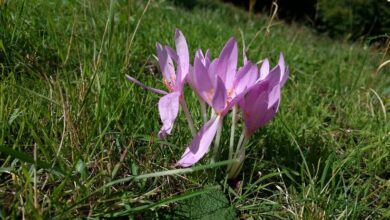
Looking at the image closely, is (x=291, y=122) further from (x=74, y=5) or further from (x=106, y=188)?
(x=74, y=5)

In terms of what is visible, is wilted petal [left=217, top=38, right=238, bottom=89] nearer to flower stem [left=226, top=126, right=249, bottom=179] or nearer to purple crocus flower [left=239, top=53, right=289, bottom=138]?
purple crocus flower [left=239, top=53, right=289, bottom=138]

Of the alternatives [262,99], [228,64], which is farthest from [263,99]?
[228,64]

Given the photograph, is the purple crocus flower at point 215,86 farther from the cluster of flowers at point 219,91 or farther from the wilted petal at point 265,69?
the wilted petal at point 265,69

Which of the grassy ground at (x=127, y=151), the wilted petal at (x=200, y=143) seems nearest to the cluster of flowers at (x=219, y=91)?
the wilted petal at (x=200, y=143)

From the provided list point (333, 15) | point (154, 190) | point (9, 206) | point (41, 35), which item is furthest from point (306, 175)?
point (333, 15)

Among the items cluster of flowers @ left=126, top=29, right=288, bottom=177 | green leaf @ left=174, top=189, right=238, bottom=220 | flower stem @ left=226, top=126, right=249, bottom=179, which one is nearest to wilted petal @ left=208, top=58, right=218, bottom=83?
cluster of flowers @ left=126, top=29, right=288, bottom=177

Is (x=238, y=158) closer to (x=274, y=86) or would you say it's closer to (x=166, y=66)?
(x=274, y=86)

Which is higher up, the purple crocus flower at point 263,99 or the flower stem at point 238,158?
the purple crocus flower at point 263,99
